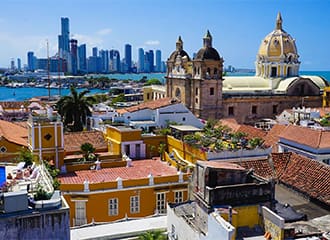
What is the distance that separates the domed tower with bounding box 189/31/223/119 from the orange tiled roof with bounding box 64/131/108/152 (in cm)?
2232

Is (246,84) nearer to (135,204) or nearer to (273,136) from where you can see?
(273,136)

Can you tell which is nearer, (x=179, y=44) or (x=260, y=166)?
(x=260, y=166)

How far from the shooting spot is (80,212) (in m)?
19.2

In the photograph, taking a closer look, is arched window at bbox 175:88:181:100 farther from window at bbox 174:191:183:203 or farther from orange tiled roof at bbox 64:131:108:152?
window at bbox 174:191:183:203

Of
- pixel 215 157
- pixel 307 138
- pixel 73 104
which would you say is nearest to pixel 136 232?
pixel 215 157

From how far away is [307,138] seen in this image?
2192cm

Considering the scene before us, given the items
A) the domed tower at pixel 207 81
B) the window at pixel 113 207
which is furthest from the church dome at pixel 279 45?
the window at pixel 113 207

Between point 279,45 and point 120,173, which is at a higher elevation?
point 279,45

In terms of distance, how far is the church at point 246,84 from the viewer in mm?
48594

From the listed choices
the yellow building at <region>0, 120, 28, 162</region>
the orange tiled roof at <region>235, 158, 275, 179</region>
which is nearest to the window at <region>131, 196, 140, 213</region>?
the orange tiled roof at <region>235, 158, 275, 179</region>

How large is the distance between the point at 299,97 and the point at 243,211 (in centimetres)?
4560

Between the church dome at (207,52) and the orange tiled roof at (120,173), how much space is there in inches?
1018

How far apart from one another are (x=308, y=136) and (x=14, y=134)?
19.0 meters

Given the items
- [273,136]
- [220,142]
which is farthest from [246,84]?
[220,142]
